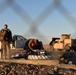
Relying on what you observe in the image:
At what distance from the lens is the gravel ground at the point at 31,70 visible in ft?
29.4

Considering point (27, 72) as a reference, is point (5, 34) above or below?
above

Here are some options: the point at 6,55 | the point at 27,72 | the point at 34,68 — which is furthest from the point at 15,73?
the point at 6,55

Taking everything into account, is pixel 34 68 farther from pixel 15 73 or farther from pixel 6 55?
pixel 6 55

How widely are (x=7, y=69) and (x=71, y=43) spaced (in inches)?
593

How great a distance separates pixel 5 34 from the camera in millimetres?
10672

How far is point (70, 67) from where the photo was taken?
920cm

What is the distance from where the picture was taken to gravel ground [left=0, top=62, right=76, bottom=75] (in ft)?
29.4

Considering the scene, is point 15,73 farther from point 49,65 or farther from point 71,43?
point 71,43

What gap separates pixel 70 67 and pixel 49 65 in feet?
3.45

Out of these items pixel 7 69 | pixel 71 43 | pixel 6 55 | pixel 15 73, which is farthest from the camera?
pixel 71 43

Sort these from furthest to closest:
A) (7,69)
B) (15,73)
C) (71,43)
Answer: (71,43) < (7,69) < (15,73)

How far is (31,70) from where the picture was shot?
9547mm

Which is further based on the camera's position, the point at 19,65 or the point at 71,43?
the point at 71,43

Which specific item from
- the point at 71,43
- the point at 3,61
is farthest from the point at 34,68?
the point at 71,43
